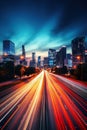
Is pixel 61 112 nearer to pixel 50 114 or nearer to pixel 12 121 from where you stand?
pixel 50 114

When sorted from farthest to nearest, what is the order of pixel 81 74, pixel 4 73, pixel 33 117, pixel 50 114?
pixel 4 73 < pixel 81 74 < pixel 50 114 < pixel 33 117

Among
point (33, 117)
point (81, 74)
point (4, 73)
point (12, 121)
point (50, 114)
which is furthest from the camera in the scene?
point (4, 73)

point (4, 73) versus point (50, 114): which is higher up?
point (4, 73)

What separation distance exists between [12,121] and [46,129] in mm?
3766

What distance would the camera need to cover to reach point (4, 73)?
6812 centimetres

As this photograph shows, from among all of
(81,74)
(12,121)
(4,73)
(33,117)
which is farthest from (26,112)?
(4,73)

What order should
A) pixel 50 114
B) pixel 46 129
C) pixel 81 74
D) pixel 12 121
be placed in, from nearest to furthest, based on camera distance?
pixel 46 129 < pixel 12 121 < pixel 50 114 < pixel 81 74

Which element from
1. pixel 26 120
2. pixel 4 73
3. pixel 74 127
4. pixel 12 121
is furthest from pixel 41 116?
pixel 4 73

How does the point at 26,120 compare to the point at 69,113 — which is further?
the point at 69,113

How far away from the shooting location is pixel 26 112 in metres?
18.7

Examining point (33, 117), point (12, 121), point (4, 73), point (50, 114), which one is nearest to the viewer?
point (12, 121)

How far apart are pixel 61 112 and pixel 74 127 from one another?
15.8ft

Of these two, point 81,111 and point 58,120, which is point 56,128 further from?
point 81,111

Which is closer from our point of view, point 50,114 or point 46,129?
point 46,129
